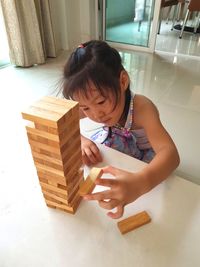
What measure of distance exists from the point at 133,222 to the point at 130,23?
11.4 feet

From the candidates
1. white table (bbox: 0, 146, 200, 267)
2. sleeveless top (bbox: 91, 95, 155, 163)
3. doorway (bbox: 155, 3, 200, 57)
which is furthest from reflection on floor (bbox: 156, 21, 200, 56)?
white table (bbox: 0, 146, 200, 267)

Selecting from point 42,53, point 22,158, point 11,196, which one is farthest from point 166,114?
point 42,53

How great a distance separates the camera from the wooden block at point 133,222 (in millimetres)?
435

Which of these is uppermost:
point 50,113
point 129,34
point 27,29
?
point 50,113

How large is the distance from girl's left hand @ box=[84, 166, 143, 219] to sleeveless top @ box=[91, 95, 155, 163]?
0.35 meters

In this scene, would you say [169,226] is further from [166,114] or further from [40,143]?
[166,114]

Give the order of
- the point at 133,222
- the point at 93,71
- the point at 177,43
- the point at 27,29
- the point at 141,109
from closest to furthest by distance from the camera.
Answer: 1. the point at 133,222
2. the point at 93,71
3. the point at 141,109
4. the point at 27,29
5. the point at 177,43

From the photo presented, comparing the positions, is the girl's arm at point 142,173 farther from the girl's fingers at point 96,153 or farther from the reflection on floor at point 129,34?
the reflection on floor at point 129,34

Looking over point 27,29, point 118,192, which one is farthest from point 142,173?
point 27,29

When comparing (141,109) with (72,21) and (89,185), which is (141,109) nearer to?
(89,185)

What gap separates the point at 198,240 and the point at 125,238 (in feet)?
0.45

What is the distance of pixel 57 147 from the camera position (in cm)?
36

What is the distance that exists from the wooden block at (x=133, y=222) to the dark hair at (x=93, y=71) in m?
0.30

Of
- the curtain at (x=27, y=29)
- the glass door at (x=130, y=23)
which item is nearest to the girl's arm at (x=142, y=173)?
the curtain at (x=27, y=29)
